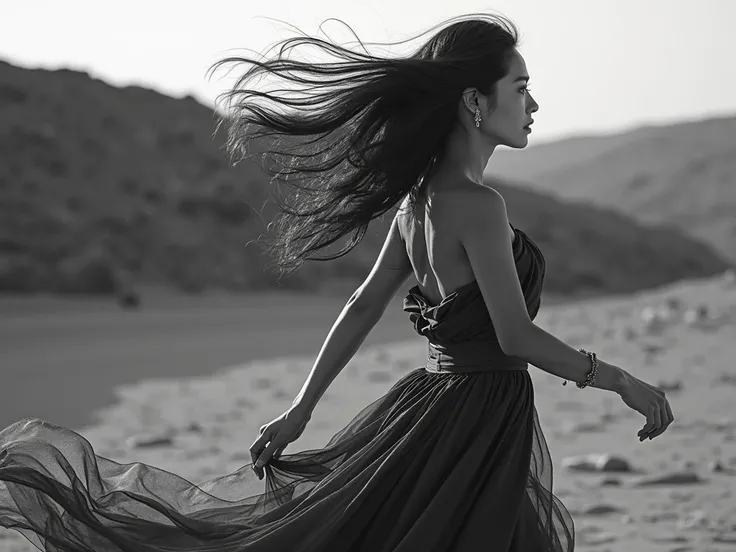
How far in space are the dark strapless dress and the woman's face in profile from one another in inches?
9.3

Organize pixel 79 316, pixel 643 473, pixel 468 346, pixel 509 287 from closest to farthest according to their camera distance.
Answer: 1. pixel 509 287
2. pixel 468 346
3. pixel 643 473
4. pixel 79 316

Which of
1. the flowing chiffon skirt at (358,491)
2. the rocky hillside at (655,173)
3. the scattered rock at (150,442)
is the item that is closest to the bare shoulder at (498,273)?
the flowing chiffon skirt at (358,491)

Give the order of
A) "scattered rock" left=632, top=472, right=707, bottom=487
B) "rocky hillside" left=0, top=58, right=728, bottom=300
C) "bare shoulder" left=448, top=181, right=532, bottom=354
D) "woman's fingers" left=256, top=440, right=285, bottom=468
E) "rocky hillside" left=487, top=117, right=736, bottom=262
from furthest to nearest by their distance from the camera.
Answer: "rocky hillside" left=487, top=117, right=736, bottom=262 → "rocky hillside" left=0, top=58, right=728, bottom=300 → "scattered rock" left=632, top=472, right=707, bottom=487 → "woman's fingers" left=256, top=440, right=285, bottom=468 → "bare shoulder" left=448, top=181, right=532, bottom=354

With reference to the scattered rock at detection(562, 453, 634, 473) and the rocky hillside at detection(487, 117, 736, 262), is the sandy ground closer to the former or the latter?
the scattered rock at detection(562, 453, 634, 473)

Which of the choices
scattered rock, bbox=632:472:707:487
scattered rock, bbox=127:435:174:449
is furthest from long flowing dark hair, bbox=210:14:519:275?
scattered rock, bbox=127:435:174:449

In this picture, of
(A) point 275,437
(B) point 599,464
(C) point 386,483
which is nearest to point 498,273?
(C) point 386,483

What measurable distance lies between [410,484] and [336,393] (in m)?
7.62

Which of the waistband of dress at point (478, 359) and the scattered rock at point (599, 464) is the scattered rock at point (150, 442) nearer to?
the scattered rock at point (599, 464)

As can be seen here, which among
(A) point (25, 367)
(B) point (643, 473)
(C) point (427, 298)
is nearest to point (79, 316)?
(A) point (25, 367)

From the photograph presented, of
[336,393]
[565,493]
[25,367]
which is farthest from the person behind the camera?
[25,367]

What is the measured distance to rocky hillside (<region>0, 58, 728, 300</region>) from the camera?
29922 millimetres

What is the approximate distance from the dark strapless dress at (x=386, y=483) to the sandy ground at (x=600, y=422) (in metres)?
2.20

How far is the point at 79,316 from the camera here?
22750mm

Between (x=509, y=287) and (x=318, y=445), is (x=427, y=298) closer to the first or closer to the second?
(x=509, y=287)
